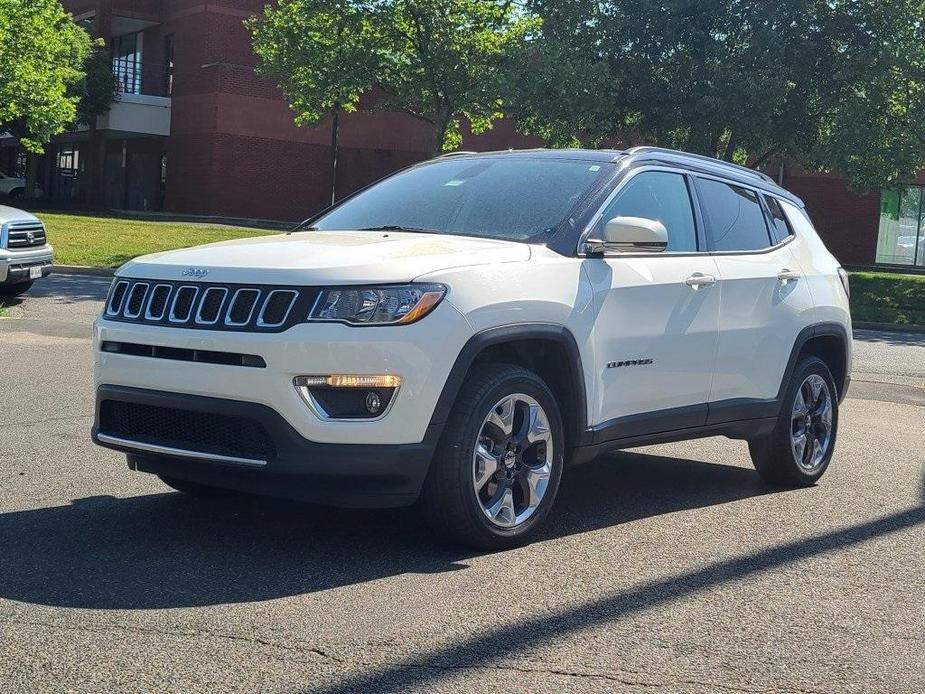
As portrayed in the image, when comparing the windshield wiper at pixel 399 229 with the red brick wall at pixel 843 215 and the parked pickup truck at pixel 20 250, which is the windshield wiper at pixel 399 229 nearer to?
the parked pickup truck at pixel 20 250

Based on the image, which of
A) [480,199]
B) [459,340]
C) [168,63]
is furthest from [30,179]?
[459,340]

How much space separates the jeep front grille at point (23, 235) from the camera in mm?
15742

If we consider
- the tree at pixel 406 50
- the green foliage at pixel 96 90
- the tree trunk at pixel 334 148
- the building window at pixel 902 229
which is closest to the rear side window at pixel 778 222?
the tree at pixel 406 50

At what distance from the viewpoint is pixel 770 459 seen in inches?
290

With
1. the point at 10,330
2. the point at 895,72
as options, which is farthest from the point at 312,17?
the point at 10,330

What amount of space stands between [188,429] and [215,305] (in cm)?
51

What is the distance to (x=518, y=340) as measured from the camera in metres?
5.51

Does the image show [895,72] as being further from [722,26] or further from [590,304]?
[590,304]

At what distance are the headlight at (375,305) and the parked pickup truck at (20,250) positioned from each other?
11.7 meters

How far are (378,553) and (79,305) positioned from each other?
1264cm

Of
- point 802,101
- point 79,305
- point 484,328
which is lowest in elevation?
point 79,305

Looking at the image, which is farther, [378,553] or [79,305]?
[79,305]

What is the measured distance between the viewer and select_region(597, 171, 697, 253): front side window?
6344 mm

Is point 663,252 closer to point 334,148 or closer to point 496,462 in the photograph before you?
point 496,462
